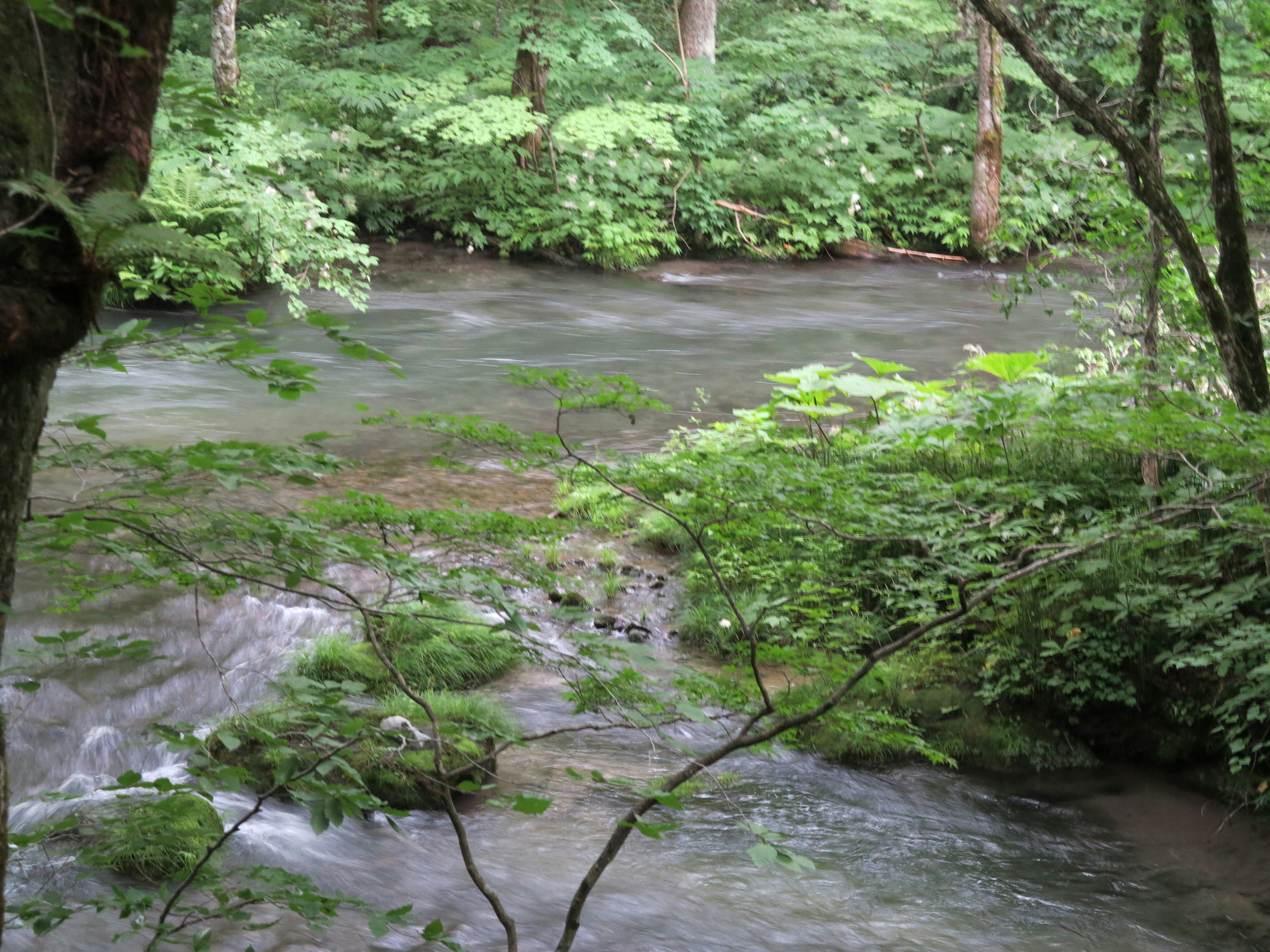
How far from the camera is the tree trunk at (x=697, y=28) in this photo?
20094 mm

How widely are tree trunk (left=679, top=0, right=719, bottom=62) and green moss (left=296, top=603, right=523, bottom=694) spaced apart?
17.2m

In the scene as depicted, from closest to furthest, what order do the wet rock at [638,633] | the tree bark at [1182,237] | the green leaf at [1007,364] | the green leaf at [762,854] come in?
the green leaf at [762,854] → the tree bark at [1182,237] → the wet rock at [638,633] → the green leaf at [1007,364]

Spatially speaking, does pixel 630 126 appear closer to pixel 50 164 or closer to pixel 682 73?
pixel 682 73

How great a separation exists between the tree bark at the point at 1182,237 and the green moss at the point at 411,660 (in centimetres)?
369

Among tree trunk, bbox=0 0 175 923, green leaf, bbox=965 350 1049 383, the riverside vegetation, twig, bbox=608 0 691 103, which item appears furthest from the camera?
twig, bbox=608 0 691 103

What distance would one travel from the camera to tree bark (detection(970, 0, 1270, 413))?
4449 millimetres

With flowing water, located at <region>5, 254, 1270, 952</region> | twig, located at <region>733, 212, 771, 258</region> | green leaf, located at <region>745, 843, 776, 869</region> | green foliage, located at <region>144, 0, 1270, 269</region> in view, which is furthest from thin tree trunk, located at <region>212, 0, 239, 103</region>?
green leaf, located at <region>745, 843, 776, 869</region>

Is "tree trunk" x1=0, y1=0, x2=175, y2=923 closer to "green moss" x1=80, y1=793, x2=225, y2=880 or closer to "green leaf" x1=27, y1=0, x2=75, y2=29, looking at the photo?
"green leaf" x1=27, y1=0, x2=75, y2=29

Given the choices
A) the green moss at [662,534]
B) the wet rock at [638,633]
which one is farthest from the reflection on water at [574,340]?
the wet rock at [638,633]

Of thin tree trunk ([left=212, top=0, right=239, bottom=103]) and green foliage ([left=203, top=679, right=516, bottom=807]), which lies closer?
green foliage ([left=203, top=679, right=516, bottom=807])

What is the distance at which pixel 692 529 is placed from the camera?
10.2 feet

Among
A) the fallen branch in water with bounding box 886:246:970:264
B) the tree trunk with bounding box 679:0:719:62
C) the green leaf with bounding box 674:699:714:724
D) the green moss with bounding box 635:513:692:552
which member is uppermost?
the tree trunk with bounding box 679:0:719:62

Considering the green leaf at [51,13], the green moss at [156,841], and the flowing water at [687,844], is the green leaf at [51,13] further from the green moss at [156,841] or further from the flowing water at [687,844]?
the green moss at [156,841]

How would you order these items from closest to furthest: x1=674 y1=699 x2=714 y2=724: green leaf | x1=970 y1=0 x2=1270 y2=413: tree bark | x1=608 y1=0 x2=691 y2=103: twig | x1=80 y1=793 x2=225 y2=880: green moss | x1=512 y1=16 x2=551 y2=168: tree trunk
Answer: x1=674 y1=699 x2=714 y2=724: green leaf → x1=80 y1=793 x2=225 y2=880: green moss → x1=970 y1=0 x2=1270 y2=413: tree bark → x1=512 y1=16 x2=551 y2=168: tree trunk → x1=608 y1=0 x2=691 y2=103: twig
